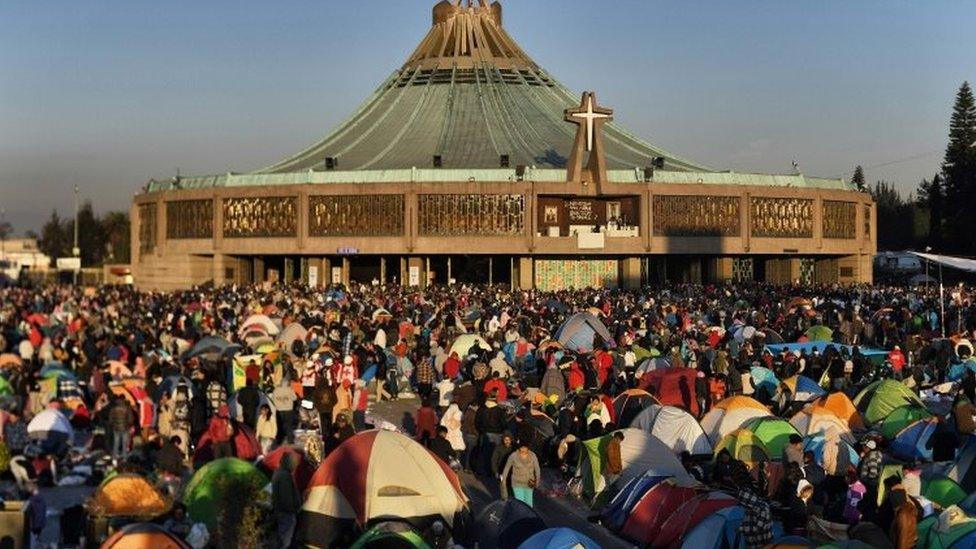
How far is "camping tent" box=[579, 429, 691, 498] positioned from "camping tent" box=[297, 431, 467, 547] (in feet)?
7.92

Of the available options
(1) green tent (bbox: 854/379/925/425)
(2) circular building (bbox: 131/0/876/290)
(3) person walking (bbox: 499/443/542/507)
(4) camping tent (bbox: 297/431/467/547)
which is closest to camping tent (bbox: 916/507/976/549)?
(3) person walking (bbox: 499/443/542/507)

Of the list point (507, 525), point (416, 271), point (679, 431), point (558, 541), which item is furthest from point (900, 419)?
point (416, 271)

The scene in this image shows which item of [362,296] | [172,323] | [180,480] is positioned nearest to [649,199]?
[362,296]

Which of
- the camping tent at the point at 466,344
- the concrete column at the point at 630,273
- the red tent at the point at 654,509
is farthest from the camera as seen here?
the concrete column at the point at 630,273

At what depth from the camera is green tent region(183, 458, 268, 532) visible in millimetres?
13578

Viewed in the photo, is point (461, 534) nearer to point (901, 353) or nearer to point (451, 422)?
point (451, 422)

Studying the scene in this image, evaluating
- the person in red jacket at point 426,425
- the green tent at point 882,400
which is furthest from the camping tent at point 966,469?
the person in red jacket at point 426,425

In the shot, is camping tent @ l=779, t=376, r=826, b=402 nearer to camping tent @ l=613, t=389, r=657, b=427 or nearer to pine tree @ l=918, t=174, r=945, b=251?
camping tent @ l=613, t=389, r=657, b=427

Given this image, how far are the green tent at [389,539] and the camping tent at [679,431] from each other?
594cm

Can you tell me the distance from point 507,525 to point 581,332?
57.2 ft

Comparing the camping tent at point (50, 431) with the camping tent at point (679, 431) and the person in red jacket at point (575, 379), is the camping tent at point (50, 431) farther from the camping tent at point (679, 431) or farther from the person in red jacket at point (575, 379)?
the person in red jacket at point (575, 379)

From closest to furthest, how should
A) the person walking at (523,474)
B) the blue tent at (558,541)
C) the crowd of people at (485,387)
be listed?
1. the blue tent at (558,541)
2. the crowd of people at (485,387)
3. the person walking at (523,474)

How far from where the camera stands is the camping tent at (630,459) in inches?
610

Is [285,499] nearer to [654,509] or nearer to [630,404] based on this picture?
[654,509]
